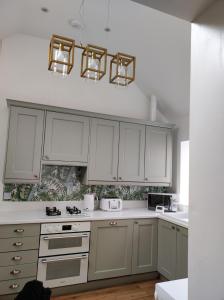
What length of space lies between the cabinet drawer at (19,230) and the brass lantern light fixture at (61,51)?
1.69 meters

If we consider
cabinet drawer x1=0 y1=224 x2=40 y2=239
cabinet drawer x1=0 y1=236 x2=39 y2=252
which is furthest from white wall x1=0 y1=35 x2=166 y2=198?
cabinet drawer x1=0 y1=236 x2=39 y2=252

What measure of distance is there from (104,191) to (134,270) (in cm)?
114

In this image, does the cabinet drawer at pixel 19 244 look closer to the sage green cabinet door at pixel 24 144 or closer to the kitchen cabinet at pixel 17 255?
the kitchen cabinet at pixel 17 255

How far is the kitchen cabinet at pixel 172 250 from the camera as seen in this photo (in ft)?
8.23

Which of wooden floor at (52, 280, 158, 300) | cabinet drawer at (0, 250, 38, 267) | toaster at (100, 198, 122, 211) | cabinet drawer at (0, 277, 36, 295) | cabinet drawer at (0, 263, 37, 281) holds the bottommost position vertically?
wooden floor at (52, 280, 158, 300)

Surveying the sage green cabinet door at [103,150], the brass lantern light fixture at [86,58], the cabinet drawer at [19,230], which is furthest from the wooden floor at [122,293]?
the brass lantern light fixture at [86,58]

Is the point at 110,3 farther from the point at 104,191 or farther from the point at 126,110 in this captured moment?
the point at 104,191

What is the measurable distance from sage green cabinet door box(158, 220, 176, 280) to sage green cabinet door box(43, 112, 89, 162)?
140 cm

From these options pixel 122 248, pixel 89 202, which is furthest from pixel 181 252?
pixel 89 202

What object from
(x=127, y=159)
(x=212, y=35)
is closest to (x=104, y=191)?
(x=127, y=159)

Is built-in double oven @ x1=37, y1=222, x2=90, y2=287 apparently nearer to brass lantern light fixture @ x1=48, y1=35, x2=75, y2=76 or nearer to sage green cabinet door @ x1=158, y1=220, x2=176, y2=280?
sage green cabinet door @ x1=158, y1=220, x2=176, y2=280

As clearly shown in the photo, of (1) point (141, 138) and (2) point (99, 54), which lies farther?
(1) point (141, 138)

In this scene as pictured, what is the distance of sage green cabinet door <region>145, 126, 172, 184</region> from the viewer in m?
3.35

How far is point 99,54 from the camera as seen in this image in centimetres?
170
